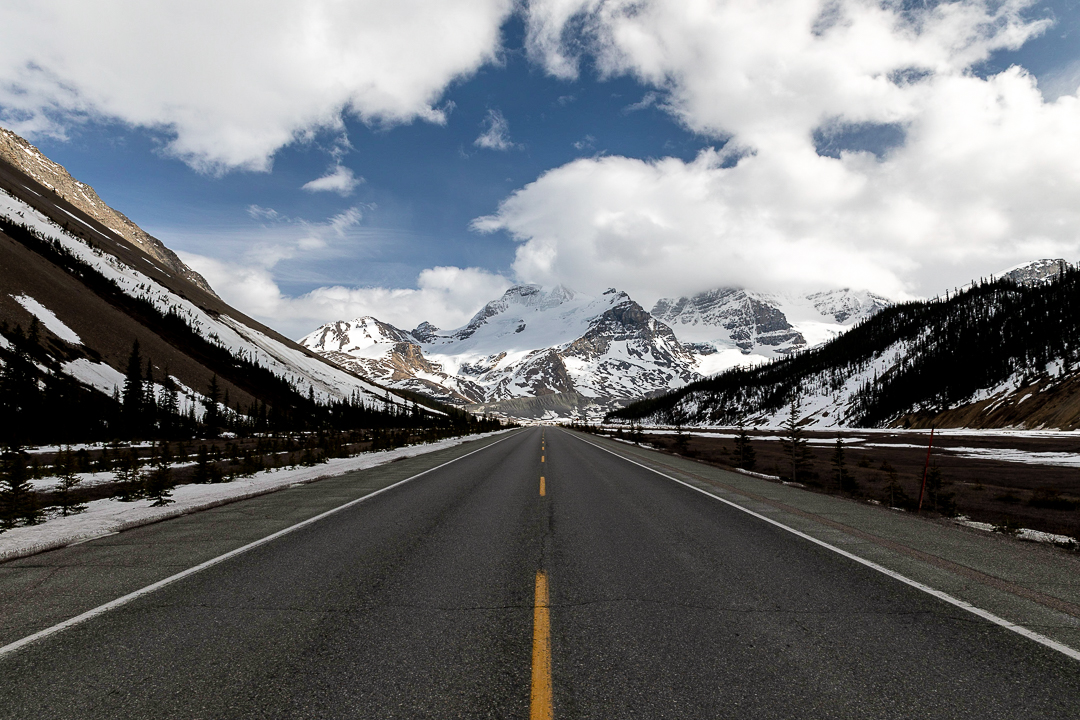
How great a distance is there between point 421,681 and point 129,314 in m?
147

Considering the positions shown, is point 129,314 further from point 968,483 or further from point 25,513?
point 968,483

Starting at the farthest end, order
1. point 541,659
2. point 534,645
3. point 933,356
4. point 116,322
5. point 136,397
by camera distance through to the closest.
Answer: point 933,356 → point 116,322 → point 136,397 → point 534,645 → point 541,659

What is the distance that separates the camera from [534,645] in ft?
13.4

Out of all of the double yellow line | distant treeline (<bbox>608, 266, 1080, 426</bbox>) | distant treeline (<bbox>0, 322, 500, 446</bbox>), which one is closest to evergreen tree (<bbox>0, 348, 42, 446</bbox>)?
distant treeline (<bbox>0, 322, 500, 446</bbox>)

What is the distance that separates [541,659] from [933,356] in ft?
471

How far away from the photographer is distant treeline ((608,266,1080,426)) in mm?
91500

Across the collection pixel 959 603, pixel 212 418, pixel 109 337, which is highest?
pixel 109 337

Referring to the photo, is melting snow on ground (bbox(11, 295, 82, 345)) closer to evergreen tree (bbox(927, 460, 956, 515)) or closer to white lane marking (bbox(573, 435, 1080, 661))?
white lane marking (bbox(573, 435, 1080, 661))

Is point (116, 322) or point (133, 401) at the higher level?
point (116, 322)

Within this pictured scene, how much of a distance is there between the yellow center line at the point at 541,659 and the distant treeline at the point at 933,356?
351 feet

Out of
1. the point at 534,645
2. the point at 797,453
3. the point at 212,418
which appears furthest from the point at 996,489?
the point at 212,418

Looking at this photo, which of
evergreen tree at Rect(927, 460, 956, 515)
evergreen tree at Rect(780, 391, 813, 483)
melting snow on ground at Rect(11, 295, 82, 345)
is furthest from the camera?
melting snow on ground at Rect(11, 295, 82, 345)

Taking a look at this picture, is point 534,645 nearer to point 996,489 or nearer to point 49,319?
point 996,489

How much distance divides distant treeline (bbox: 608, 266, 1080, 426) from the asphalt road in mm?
104655
